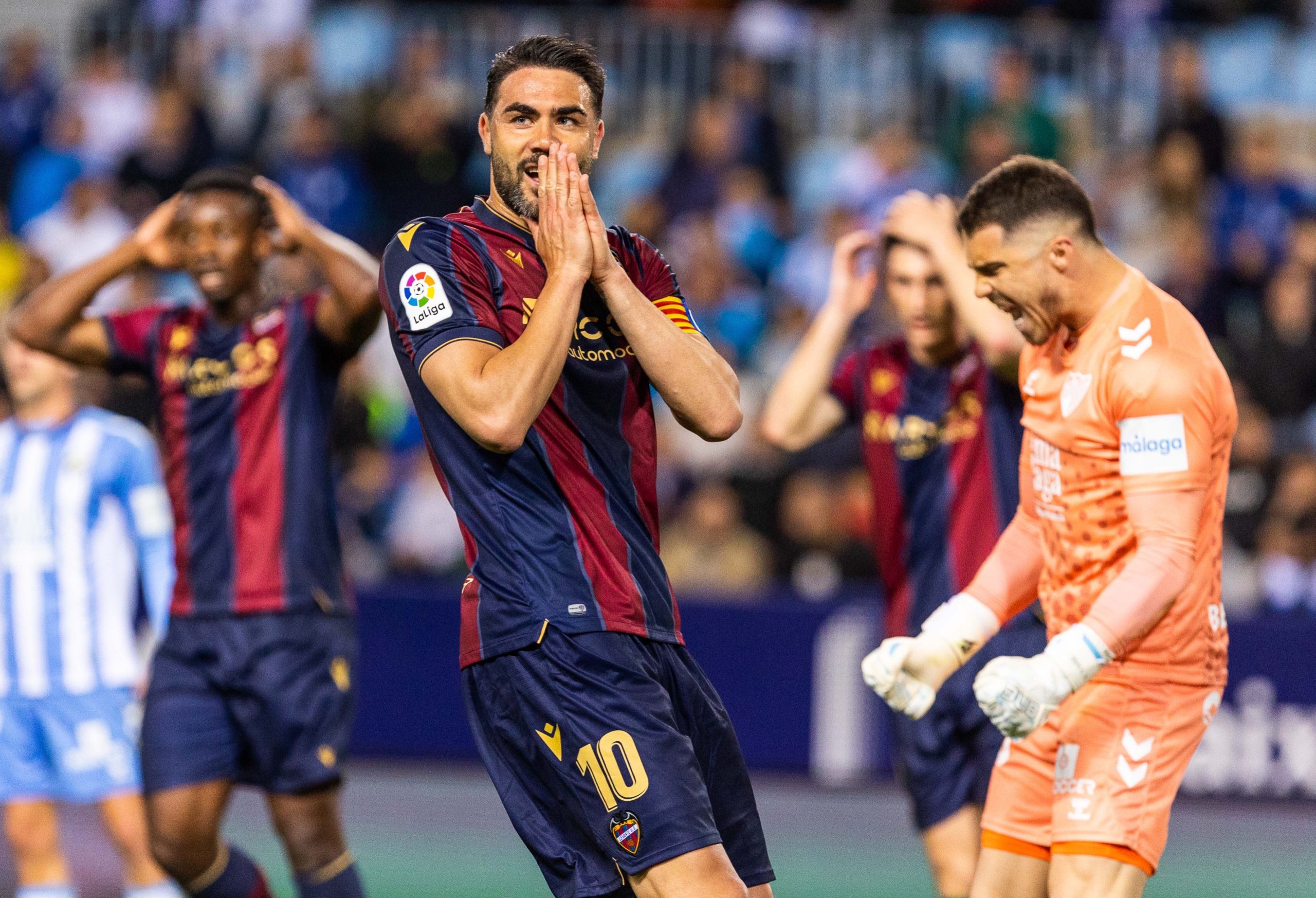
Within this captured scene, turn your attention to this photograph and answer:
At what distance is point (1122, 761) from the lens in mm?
4520

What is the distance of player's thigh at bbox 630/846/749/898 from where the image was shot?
402 cm

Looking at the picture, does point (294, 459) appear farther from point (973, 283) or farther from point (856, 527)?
point (856, 527)

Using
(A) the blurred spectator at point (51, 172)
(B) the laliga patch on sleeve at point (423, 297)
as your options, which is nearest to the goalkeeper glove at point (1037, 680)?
(B) the laliga patch on sleeve at point (423, 297)

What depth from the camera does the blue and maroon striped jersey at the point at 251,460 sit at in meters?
6.16

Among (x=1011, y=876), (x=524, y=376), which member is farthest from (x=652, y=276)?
(x=1011, y=876)

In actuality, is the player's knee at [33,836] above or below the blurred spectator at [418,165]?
below

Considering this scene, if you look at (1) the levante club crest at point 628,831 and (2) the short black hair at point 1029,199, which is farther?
(2) the short black hair at point 1029,199

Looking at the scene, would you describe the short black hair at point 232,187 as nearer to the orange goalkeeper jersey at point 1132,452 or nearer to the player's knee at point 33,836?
the player's knee at point 33,836

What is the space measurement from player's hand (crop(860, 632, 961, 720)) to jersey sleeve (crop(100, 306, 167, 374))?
309 centimetres

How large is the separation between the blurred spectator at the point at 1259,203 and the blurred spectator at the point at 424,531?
6241mm

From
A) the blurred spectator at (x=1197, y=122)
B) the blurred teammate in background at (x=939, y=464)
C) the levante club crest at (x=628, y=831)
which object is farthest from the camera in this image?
the blurred spectator at (x=1197, y=122)

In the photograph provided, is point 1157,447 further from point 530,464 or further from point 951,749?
point 951,749

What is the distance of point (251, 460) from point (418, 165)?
857cm

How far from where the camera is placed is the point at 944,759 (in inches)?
244
